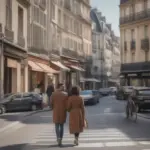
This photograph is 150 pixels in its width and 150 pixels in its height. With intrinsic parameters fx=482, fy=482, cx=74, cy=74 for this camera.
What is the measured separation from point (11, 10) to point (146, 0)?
112 feet

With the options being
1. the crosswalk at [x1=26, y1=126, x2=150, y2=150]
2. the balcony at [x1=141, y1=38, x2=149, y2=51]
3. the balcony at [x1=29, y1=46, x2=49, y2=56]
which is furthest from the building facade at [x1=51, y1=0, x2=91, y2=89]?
the crosswalk at [x1=26, y1=126, x2=150, y2=150]

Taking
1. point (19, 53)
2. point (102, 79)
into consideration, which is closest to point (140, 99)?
point (19, 53)

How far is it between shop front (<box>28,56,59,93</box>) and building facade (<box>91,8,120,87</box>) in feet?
149

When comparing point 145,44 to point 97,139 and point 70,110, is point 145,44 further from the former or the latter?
point 70,110

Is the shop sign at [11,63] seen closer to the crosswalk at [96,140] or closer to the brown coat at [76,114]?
the crosswalk at [96,140]

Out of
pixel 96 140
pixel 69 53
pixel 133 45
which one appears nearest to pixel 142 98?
pixel 96 140

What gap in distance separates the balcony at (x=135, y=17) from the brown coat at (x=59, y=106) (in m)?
53.5

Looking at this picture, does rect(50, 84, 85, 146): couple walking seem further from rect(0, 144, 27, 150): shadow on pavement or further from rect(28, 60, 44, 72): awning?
rect(28, 60, 44, 72): awning

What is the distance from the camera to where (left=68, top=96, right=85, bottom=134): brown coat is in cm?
1320

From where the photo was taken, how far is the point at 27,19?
42.4 m

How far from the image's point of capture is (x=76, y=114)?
13273 millimetres

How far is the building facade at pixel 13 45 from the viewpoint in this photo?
33.4m

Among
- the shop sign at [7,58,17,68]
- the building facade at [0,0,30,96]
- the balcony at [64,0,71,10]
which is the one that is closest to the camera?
the building facade at [0,0,30,96]

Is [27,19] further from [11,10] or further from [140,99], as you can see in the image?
[140,99]
